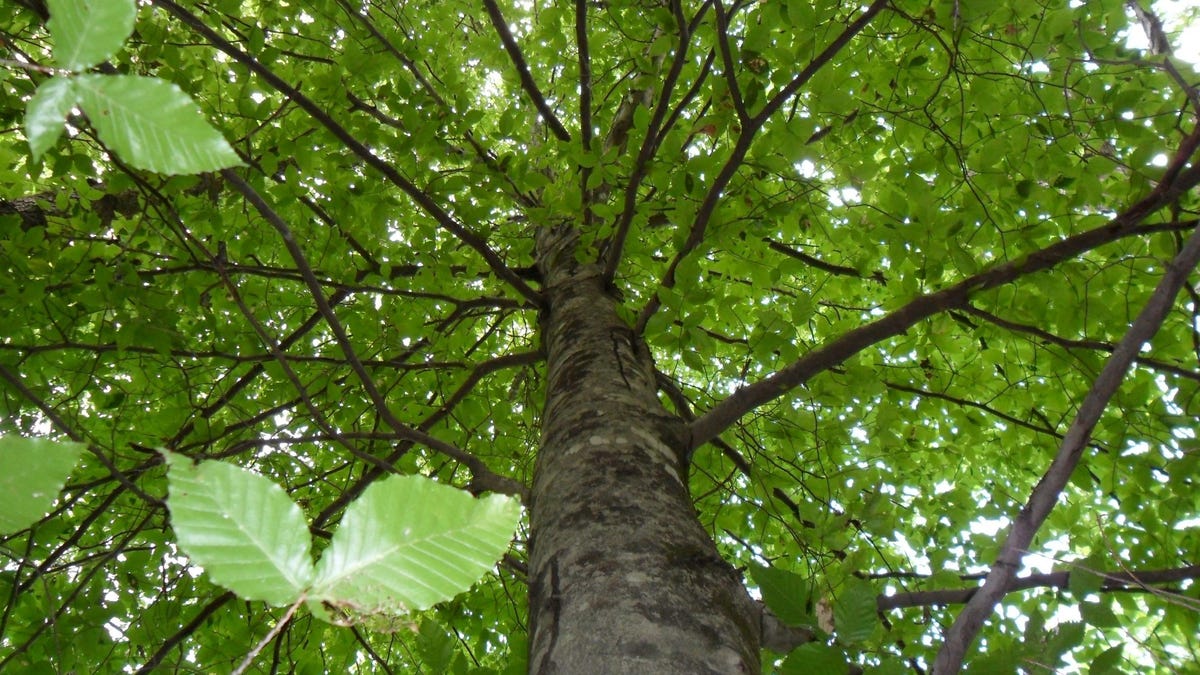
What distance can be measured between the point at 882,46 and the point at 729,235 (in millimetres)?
1457

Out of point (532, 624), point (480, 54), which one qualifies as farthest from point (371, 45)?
point (532, 624)

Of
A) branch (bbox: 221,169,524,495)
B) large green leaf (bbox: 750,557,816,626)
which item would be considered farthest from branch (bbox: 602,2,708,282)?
large green leaf (bbox: 750,557,816,626)

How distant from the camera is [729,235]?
2053 millimetres

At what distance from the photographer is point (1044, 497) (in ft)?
2.88

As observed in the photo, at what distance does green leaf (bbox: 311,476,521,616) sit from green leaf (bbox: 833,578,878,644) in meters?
0.69

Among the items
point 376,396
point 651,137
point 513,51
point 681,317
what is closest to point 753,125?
point 651,137

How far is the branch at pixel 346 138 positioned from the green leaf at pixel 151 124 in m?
1.32

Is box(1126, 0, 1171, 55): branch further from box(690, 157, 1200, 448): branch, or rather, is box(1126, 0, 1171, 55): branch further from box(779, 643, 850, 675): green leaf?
box(779, 643, 850, 675): green leaf

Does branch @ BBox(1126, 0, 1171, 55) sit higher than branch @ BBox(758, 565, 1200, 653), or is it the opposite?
branch @ BBox(1126, 0, 1171, 55)

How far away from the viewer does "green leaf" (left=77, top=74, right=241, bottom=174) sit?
1.42ft

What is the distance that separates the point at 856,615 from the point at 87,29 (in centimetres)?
103

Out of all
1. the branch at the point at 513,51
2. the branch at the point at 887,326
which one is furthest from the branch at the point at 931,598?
the branch at the point at 513,51

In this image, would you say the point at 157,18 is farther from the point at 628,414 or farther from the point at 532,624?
the point at 532,624

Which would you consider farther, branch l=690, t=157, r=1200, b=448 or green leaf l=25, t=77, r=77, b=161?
branch l=690, t=157, r=1200, b=448
